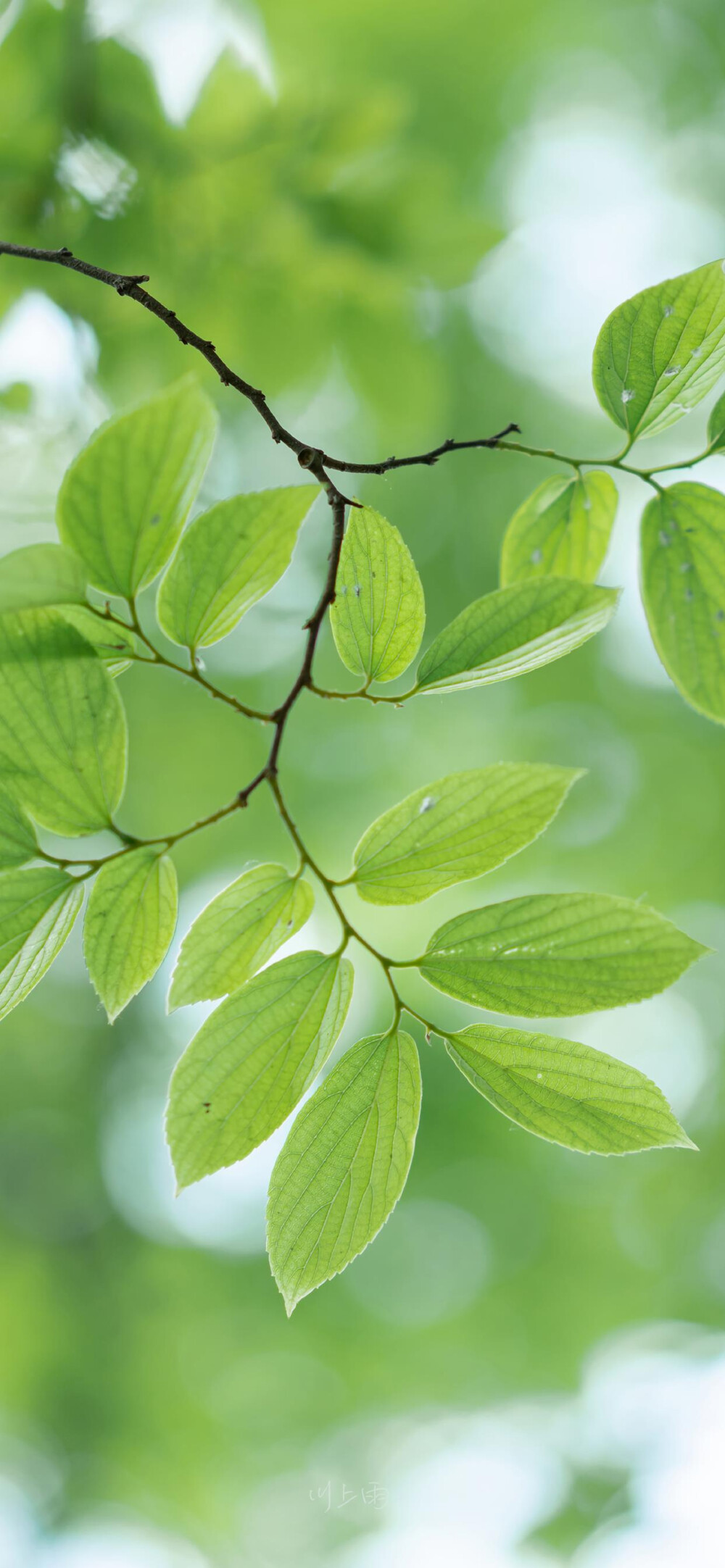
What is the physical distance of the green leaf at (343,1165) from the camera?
48 cm

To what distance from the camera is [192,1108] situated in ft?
1.52

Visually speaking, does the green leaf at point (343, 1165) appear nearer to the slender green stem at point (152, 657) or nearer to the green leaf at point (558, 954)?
the green leaf at point (558, 954)

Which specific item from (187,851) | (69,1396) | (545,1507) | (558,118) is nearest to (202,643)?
(187,851)

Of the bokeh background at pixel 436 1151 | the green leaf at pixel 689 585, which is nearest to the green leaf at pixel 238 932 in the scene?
the green leaf at pixel 689 585

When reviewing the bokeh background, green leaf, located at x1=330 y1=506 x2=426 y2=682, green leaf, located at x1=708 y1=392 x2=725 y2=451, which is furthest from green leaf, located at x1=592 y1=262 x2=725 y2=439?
the bokeh background

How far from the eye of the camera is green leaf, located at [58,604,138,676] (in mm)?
458

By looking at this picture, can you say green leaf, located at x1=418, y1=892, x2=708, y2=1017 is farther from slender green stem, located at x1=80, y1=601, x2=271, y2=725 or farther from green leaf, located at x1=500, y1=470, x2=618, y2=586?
green leaf, located at x1=500, y1=470, x2=618, y2=586

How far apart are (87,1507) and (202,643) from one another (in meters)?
4.21

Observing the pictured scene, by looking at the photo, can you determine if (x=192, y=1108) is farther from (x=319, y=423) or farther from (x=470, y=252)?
(x=319, y=423)

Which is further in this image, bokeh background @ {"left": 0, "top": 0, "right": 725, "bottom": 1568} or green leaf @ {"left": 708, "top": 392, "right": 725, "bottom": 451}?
bokeh background @ {"left": 0, "top": 0, "right": 725, "bottom": 1568}

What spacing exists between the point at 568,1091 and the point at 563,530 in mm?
410

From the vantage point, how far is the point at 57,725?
44 centimetres

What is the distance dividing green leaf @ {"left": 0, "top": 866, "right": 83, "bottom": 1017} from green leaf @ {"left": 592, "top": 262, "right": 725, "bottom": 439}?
42 centimetres

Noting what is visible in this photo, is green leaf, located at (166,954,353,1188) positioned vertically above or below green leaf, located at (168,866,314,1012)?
below
